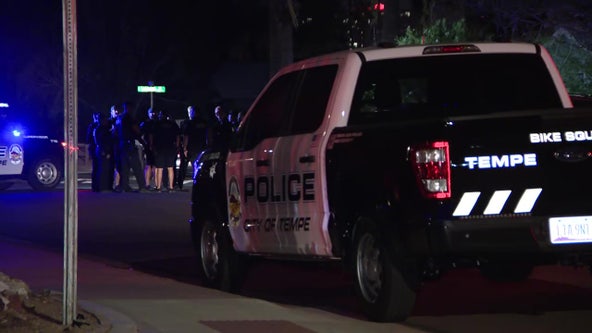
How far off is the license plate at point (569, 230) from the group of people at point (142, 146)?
16.7m

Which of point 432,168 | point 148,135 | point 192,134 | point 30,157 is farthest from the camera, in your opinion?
point 30,157

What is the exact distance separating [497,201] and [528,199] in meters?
0.23

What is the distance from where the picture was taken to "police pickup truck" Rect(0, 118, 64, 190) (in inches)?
1078

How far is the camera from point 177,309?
34.5ft

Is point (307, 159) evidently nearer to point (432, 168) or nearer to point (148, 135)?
point (432, 168)

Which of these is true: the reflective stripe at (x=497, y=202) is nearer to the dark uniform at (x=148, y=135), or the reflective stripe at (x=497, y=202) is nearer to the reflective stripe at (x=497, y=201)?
the reflective stripe at (x=497, y=201)

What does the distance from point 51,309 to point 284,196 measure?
85.7 inches

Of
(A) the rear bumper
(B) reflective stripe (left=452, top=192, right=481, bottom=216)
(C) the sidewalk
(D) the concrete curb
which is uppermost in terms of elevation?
(B) reflective stripe (left=452, top=192, right=481, bottom=216)

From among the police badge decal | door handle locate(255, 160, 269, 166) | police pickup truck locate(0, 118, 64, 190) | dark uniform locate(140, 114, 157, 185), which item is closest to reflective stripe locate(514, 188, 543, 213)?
door handle locate(255, 160, 269, 166)

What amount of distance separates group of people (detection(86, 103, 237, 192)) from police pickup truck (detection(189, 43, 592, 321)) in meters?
14.0

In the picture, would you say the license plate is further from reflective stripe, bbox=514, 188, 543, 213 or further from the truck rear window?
the truck rear window

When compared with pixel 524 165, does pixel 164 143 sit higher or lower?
higher

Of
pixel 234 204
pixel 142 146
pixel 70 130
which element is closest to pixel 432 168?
pixel 70 130

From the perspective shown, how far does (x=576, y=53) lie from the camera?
23.8m
